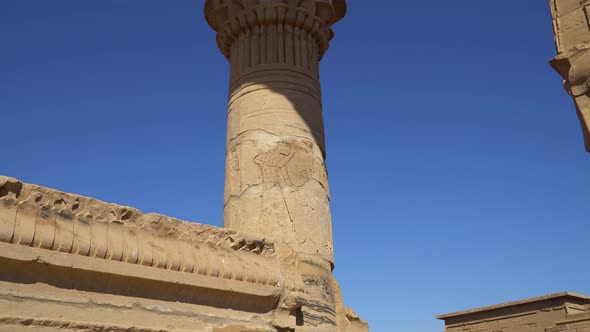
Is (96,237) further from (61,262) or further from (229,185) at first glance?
(229,185)

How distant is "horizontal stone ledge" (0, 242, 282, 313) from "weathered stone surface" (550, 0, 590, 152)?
9.09 ft

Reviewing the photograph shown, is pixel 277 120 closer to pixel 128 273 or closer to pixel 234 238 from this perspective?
pixel 234 238

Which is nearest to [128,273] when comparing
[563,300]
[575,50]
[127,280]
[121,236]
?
[127,280]

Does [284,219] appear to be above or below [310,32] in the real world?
below

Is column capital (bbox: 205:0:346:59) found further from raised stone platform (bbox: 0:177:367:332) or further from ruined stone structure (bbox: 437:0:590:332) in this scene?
ruined stone structure (bbox: 437:0:590:332)

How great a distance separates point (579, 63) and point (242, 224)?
3.63 meters

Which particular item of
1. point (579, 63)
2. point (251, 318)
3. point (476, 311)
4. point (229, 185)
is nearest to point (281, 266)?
point (251, 318)

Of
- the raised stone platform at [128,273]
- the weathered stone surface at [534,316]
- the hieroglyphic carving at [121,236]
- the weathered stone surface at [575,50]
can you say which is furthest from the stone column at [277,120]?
the weathered stone surface at [534,316]

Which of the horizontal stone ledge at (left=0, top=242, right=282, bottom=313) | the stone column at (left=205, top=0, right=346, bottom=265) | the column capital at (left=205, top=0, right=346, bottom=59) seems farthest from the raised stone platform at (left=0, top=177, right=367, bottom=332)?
the column capital at (left=205, top=0, right=346, bottom=59)

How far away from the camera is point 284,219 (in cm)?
595

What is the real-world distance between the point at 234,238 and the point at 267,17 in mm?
3290

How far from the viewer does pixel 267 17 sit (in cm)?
702

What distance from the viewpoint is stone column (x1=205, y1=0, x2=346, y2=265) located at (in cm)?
605

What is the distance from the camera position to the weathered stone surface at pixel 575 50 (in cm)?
364
